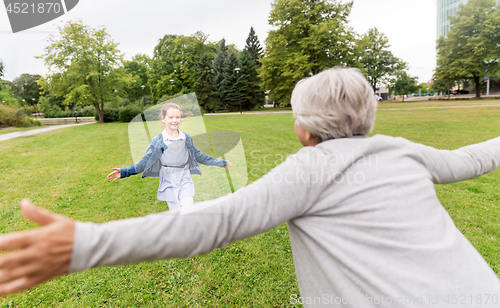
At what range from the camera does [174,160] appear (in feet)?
8.73

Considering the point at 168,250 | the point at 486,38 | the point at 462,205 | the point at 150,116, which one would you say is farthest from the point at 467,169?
the point at 486,38

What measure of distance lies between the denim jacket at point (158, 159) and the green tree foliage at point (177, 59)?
59 cm

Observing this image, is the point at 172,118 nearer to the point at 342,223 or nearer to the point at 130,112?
the point at 130,112

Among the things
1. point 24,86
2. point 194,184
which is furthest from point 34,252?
point 194,184

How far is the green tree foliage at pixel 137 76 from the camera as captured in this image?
2896 millimetres

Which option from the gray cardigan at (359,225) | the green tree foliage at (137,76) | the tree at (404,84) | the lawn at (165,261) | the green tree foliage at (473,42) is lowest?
the lawn at (165,261)

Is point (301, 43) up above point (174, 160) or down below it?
above

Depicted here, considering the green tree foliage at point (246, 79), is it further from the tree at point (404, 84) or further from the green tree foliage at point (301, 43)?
the tree at point (404, 84)

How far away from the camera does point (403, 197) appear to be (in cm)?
100

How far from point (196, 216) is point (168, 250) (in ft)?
0.42

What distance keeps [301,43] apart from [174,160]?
15688 millimetres

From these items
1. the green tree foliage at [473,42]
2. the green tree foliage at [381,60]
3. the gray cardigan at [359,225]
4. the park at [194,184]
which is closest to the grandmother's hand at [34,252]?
the park at [194,184]

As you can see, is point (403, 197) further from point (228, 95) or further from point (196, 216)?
point (228, 95)

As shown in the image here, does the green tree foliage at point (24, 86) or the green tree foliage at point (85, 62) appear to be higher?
the green tree foliage at point (85, 62)
